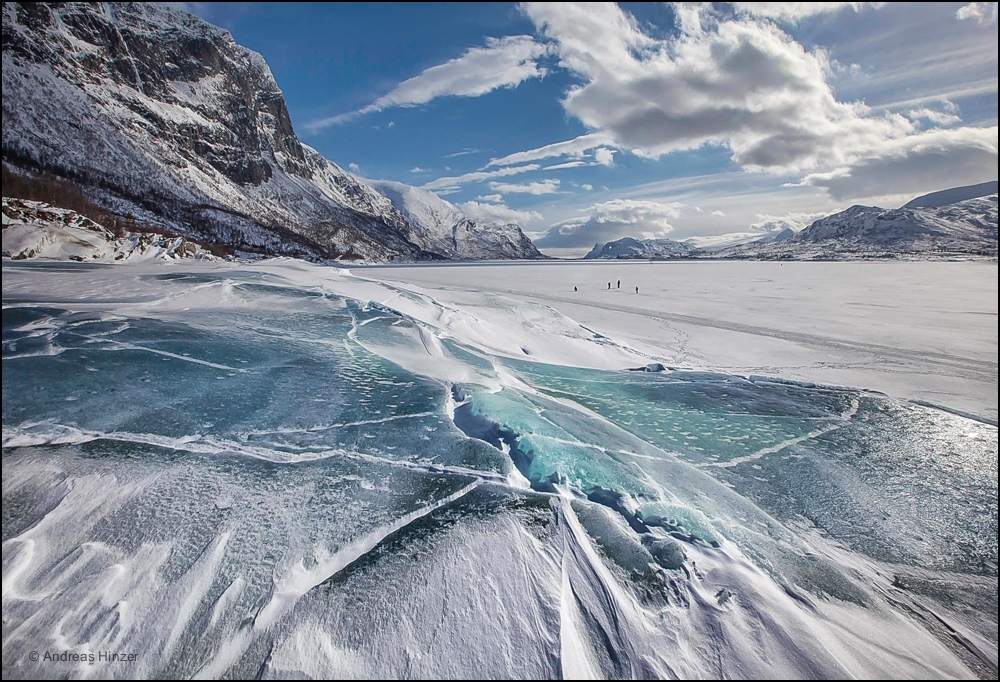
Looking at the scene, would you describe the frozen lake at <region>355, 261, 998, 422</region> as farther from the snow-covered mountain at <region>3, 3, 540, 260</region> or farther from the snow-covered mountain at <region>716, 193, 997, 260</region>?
the snow-covered mountain at <region>716, 193, 997, 260</region>

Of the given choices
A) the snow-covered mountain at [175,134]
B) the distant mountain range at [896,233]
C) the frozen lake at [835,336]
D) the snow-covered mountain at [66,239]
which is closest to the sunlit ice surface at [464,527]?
the frozen lake at [835,336]

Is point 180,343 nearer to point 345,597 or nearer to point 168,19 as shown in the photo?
point 345,597

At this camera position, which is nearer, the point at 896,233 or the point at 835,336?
the point at 835,336

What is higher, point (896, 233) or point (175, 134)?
point (175, 134)

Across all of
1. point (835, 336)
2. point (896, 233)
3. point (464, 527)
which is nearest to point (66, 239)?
point (464, 527)

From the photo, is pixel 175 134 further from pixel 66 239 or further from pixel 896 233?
pixel 896 233

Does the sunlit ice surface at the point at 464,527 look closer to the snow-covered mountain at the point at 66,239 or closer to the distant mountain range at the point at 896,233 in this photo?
the snow-covered mountain at the point at 66,239
